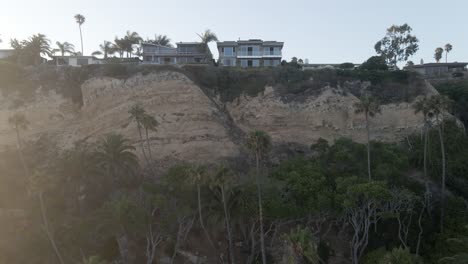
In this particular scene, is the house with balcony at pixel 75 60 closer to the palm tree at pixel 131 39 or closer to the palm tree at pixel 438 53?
the palm tree at pixel 131 39

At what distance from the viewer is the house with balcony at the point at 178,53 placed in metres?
73.6

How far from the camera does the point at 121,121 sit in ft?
172

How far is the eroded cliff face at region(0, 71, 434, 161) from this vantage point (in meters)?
51.5

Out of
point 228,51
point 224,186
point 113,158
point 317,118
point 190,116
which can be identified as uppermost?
point 228,51

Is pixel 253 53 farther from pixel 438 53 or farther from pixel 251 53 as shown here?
pixel 438 53

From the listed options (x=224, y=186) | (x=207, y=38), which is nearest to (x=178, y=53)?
(x=207, y=38)

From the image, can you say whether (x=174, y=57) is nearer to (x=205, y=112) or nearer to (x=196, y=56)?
(x=196, y=56)

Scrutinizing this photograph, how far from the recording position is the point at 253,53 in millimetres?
75438

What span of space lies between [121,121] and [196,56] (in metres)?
25.7

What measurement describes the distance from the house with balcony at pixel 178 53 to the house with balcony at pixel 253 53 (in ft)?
10.7

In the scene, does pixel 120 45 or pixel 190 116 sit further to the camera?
pixel 120 45

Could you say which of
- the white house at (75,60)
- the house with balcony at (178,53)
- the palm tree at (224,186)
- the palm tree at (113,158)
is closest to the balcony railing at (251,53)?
the house with balcony at (178,53)

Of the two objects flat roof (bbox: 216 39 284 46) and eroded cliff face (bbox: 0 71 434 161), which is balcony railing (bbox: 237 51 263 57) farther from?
eroded cliff face (bbox: 0 71 434 161)

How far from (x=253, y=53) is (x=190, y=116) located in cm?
2662
